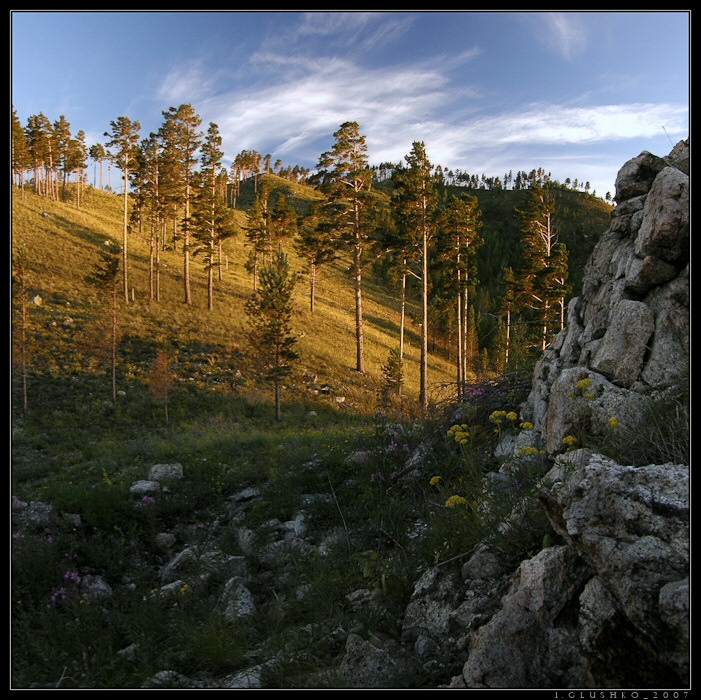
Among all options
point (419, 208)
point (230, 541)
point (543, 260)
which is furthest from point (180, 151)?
point (230, 541)

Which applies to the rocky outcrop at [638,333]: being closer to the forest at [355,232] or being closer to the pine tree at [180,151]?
the forest at [355,232]

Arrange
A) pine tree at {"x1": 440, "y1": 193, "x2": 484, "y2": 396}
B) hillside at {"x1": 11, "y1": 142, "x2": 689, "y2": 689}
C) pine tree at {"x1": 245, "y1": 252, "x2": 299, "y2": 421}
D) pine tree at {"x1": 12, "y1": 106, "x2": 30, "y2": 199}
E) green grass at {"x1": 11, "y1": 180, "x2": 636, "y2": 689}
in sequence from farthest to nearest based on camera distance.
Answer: pine tree at {"x1": 12, "y1": 106, "x2": 30, "y2": 199} < pine tree at {"x1": 440, "y1": 193, "x2": 484, "y2": 396} < pine tree at {"x1": 245, "y1": 252, "x2": 299, "y2": 421} < green grass at {"x1": 11, "y1": 180, "x2": 636, "y2": 689} < hillside at {"x1": 11, "y1": 142, "x2": 689, "y2": 689}

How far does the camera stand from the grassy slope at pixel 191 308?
32.6 metres

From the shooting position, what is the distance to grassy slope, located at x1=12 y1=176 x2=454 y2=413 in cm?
3262

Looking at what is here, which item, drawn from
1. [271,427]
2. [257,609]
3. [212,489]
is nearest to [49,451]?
[271,427]

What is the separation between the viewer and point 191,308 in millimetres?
38906

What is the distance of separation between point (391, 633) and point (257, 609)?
64.8 inches

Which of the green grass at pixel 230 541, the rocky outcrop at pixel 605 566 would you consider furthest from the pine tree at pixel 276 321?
the rocky outcrop at pixel 605 566

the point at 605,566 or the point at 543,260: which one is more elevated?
the point at 543,260

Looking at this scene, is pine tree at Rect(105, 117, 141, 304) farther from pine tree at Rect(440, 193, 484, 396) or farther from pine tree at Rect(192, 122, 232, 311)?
pine tree at Rect(440, 193, 484, 396)

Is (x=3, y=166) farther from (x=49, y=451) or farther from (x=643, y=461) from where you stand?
(x=49, y=451)

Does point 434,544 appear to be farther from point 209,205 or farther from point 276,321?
point 209,205

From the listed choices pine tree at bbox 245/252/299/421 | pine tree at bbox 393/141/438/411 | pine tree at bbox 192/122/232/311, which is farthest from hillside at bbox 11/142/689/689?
pine tree at bbox 192/122/232/311

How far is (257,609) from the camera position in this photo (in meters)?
4.31
